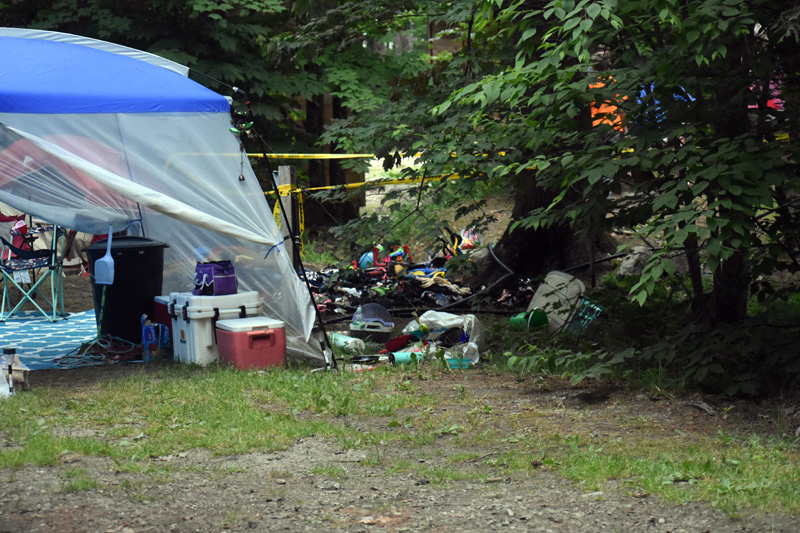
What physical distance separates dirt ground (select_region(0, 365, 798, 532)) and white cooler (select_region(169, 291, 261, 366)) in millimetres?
2298

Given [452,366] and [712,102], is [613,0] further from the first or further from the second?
[452,366]

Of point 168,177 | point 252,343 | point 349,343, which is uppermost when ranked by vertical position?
point 168,177

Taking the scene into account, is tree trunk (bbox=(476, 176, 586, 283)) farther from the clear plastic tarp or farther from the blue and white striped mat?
the blue and white striped mat

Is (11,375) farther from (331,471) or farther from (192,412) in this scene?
(331,471)

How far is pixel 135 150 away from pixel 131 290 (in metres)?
1.43

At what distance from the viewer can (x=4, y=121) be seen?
654 centimetres

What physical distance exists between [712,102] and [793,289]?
131cm

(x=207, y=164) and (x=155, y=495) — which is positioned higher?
(x=207, y=164)

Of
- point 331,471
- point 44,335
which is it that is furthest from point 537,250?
point 331,471

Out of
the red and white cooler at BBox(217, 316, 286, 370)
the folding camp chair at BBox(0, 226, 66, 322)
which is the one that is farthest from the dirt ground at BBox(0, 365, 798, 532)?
the folding camp chair at BBox(0, 226, 66, 322)

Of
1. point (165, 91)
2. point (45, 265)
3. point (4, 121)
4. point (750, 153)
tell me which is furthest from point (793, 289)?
point (45, 265)

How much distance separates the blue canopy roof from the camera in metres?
6.61

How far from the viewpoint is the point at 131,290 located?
791 centimetres

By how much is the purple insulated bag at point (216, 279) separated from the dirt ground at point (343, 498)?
2.50 meters
